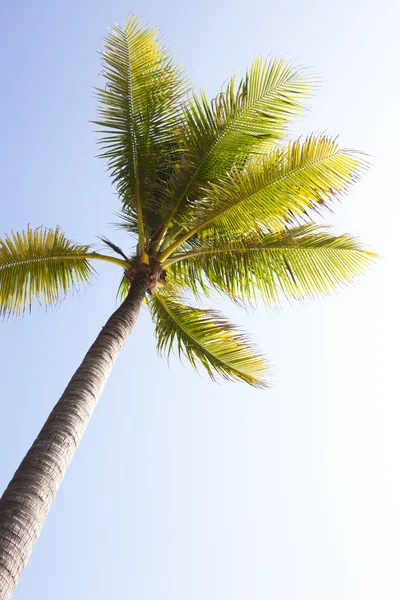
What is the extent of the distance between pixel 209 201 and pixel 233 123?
1.07m

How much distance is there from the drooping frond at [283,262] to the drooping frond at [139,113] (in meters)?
1.18

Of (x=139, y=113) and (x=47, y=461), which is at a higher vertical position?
(x=139, y=113)

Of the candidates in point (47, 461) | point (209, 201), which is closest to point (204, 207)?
point (209, 201)

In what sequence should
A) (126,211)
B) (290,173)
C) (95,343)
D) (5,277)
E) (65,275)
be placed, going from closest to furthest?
(95,343), (290,173), (5,277), (65,275), (126,211)

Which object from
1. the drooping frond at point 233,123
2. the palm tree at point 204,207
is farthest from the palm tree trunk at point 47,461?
the drooping frond at point 233,123

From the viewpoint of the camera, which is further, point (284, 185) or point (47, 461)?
point (284, 185)

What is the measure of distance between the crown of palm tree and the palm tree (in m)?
0.01

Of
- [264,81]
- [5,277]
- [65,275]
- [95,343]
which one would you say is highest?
[264,81]

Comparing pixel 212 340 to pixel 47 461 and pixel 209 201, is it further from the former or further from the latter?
pixel 47 461

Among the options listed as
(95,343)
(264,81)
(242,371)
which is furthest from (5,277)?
(264,81)

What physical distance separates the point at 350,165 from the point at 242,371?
3112 mm

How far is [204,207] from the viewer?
685 centimetres

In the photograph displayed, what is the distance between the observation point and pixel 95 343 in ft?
18.4

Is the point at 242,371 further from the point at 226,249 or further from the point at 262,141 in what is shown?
the point at 262,141
